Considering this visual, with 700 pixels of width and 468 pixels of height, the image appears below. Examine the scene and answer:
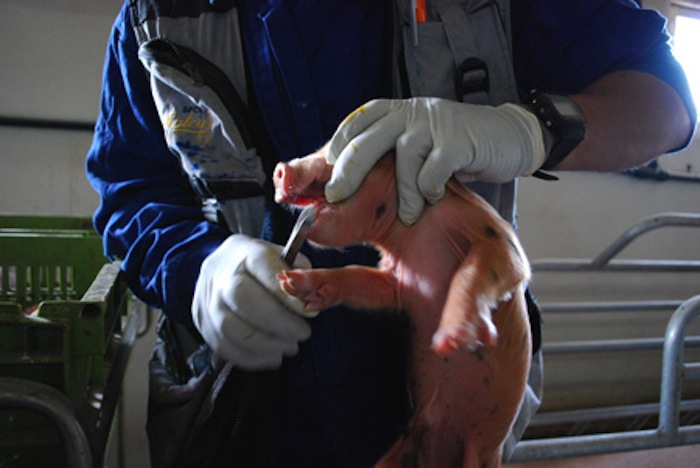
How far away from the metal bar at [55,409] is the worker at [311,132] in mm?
193

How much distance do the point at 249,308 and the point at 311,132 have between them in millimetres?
281

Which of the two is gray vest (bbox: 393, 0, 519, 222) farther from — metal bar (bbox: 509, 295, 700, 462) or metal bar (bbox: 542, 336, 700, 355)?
metal bar (bbox: 542, 336, 700, 355)

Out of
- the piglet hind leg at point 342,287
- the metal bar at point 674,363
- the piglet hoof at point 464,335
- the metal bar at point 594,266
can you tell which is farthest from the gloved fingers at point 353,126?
the metal bar at point 594,266

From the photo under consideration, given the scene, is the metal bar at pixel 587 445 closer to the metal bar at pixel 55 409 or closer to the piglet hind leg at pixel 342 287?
the piglet hind leg at pixel 342 287

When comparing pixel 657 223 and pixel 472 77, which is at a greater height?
pixel 472 77

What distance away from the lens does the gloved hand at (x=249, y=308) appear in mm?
636

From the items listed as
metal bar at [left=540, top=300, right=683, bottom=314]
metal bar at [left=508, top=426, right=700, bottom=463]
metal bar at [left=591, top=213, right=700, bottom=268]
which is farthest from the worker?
metal bar at [left=540, top=300, right=683, bottom=314]

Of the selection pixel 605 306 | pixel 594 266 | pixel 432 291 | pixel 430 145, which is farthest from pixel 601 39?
pixel 605 306

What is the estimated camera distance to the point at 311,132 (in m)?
0.73

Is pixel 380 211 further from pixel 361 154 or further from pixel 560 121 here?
pixel 560 121

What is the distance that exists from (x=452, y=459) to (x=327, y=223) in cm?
31

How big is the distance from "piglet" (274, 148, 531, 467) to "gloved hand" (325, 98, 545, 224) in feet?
0.07

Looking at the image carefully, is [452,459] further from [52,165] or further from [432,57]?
[52,165]

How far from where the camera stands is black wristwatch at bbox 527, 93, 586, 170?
24.6 inches
